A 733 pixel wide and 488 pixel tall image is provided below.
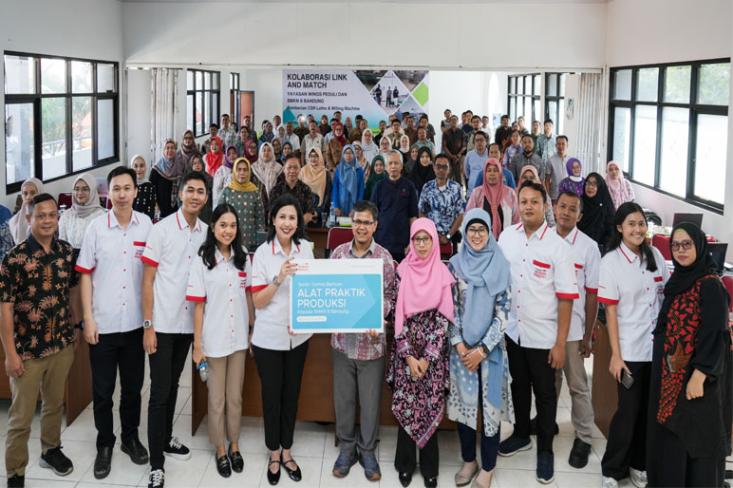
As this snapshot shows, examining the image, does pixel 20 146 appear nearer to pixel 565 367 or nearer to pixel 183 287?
pixel 183 287

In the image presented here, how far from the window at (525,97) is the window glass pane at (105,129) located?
354 inches

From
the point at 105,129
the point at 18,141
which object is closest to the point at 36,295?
the point at 18,141

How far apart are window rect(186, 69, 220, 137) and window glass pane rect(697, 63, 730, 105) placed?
10.3 meters

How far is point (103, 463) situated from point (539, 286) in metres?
2.71

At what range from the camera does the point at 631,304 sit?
3939 millimetres

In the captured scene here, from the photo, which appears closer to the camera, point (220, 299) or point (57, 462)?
point (220, 299)

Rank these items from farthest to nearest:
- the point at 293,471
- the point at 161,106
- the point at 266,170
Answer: the point at 161,106 < the point at 266,170 < the point at 293,471

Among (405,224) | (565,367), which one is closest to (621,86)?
(405,224)

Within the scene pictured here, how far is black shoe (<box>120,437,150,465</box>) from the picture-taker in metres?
4.29

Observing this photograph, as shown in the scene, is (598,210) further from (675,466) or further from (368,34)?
(368,34)

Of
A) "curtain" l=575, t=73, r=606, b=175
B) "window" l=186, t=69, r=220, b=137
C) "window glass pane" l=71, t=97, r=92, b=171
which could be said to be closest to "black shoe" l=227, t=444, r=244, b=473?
"window glass pane" l=71, t=97, r=92, b=171

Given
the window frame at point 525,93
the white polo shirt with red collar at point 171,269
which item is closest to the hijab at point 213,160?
the white polo shirt with red collar at point 171,269

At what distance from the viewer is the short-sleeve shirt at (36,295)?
3770mm

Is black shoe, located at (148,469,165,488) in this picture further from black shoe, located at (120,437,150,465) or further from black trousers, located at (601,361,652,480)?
black trousers, located at (601,361,652,480)
